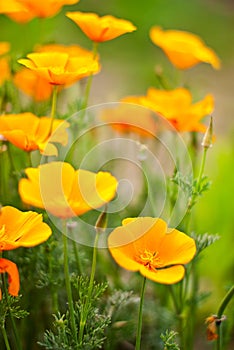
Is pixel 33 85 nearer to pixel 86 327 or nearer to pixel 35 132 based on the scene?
pixel 35 132

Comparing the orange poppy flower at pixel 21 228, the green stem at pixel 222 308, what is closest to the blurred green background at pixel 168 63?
the green stem at pixel 222 308

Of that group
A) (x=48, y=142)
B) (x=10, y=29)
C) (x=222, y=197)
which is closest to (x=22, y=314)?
(x=48, y=142)

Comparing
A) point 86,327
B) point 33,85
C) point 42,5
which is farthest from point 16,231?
point 33,85

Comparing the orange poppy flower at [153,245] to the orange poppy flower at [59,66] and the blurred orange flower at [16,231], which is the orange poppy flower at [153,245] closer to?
the blurred orange flower at [16,231]

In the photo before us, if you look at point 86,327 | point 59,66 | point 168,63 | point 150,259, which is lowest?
point 168,63

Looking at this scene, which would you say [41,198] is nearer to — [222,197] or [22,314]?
[22,314]

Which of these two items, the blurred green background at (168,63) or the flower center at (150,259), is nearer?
the flower center at (150,259)

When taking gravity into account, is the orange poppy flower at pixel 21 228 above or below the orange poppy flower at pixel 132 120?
above
